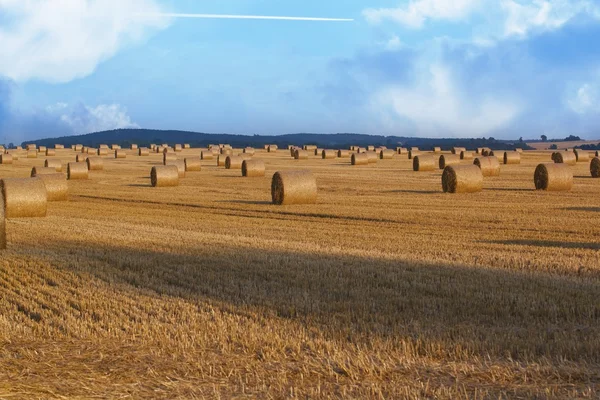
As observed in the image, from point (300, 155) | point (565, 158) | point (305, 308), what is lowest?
point (305, 308)

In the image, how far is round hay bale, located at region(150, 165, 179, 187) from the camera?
93.8 ft

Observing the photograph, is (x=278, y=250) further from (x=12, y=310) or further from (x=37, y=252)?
(x=12, y=310)

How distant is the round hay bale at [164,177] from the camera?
2859cm

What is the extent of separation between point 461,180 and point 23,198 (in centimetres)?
1216

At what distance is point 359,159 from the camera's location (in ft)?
148

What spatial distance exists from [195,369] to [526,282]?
15.9 feet

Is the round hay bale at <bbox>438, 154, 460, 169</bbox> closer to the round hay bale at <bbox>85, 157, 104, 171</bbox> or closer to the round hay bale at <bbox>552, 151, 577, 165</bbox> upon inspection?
the round hay bale at <bbox>552, 151, 577, 165</bbox>

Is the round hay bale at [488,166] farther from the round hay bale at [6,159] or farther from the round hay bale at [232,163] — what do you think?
the round hay bale at [6,159]

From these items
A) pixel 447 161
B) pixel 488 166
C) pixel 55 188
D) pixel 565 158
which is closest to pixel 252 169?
pixel 488 166

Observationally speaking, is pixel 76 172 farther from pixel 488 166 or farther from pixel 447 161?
pixel 488 166

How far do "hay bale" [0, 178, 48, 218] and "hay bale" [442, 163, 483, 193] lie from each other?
11.5 m

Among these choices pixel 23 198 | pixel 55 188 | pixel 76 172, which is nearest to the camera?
pixel 23 198

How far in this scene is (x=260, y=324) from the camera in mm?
7812

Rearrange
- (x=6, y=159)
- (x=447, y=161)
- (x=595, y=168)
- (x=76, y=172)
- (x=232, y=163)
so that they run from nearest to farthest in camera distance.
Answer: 1. (x=595, y=168)
2. (x=76, y=172)
3. (x=447, y=161)
4. (x=232, y=163)
5. (x=6, y=159)
